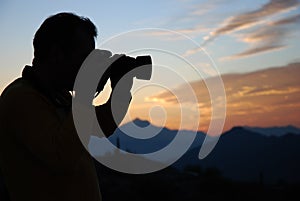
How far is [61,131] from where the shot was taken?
2.05 meters

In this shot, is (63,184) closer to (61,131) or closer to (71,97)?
(61,131)

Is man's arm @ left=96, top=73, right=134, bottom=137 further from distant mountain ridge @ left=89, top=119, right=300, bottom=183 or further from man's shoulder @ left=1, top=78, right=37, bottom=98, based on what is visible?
distant mountain ridge @ left=89, top=119, right=300, bottom=183

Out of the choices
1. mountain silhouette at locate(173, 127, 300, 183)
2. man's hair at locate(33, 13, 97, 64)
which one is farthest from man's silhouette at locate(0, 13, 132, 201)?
mountain silhouette at locate(173, 127, 300, 183)

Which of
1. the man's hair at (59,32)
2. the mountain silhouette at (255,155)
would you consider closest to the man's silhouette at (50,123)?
the man's hair at (59,32)

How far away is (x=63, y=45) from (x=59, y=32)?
0.07 m

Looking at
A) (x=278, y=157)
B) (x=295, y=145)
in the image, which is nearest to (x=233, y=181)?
(x=278, y=157)

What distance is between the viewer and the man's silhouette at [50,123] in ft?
6.81

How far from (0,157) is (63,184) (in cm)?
31

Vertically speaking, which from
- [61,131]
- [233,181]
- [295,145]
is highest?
[61,131]

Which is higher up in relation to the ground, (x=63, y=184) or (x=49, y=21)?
(x=49, y=21)

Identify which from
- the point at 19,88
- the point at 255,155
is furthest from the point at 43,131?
the point at 255,155

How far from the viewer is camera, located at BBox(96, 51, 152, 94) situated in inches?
89.1

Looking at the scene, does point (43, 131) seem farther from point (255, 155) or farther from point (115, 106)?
point (255, 155)

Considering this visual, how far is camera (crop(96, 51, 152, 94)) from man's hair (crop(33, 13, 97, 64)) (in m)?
0.19
